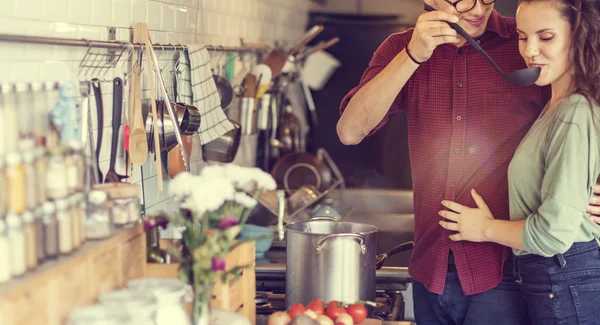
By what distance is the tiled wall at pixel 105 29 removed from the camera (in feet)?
5.76

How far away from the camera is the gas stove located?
2427 millimetres

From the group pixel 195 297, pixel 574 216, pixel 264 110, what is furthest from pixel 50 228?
pixel 264 110

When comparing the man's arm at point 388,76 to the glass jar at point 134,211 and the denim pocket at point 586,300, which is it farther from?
the glass jar at point 134,211

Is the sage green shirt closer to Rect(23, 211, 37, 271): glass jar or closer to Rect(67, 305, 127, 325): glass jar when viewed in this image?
Rect(67, 305, 127, 325): glass jar

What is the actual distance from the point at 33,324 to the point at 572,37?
1.38m

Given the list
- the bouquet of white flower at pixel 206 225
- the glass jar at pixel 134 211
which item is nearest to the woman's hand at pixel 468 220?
the bouquet of white flower at pixel 206 225

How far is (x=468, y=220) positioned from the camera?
6.72ft

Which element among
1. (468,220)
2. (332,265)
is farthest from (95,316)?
(468,220)

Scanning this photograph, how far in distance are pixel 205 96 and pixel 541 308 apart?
143cm

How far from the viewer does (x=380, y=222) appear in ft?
12.7

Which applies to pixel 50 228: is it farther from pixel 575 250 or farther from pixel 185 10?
pixel 185 10

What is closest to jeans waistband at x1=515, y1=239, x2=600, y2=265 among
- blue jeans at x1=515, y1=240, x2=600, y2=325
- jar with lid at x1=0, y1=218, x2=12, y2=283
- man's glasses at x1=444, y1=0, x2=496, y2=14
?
blue jeans at x1=515, y1=240, x2=600, y2=325

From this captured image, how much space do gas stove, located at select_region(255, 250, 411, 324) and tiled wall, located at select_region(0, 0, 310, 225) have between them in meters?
0.44

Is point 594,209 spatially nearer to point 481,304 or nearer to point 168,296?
point 481,304
